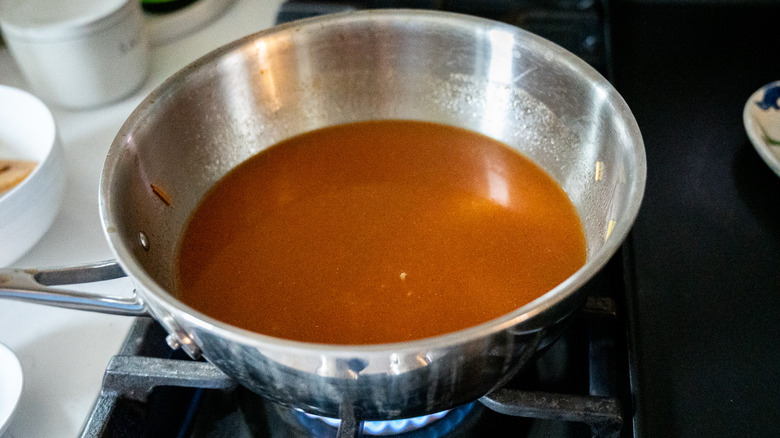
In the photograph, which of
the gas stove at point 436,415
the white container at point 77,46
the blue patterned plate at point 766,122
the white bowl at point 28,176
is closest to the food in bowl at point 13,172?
the white bowl at point 28,176

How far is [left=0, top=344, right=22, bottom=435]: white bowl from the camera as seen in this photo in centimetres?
61

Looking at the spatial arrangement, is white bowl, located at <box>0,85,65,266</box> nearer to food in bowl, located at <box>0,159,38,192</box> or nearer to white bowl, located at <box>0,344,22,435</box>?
food in bowl, located at <box>0,159,38,192</box>

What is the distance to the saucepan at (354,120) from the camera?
1.55 ft

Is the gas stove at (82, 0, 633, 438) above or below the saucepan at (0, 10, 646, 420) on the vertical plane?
below

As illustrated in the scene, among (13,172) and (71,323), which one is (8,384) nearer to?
(71,323)

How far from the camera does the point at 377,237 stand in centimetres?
77

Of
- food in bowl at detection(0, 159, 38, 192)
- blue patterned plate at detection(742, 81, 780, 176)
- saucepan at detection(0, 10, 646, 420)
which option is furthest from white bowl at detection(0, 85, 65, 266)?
blue patterned plate at detection(742, 81, 780, 176)

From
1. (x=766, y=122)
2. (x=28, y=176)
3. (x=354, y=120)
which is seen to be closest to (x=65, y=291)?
(x=28, y=176)

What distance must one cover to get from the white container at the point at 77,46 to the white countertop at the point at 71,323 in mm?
41

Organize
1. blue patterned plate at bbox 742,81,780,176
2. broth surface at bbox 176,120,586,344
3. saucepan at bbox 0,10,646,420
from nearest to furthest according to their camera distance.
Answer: saucepan at bbox 0,10,646,420 → broth surface at bbox 176,120,586,344 → blue patterned plate at bbox 742,81,780,176

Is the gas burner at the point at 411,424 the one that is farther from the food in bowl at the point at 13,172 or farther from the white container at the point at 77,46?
the white container at the point at 77,46

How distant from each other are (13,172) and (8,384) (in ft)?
0.97

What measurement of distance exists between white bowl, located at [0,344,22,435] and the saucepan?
0.41 ft

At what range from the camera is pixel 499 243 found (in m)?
0.77
